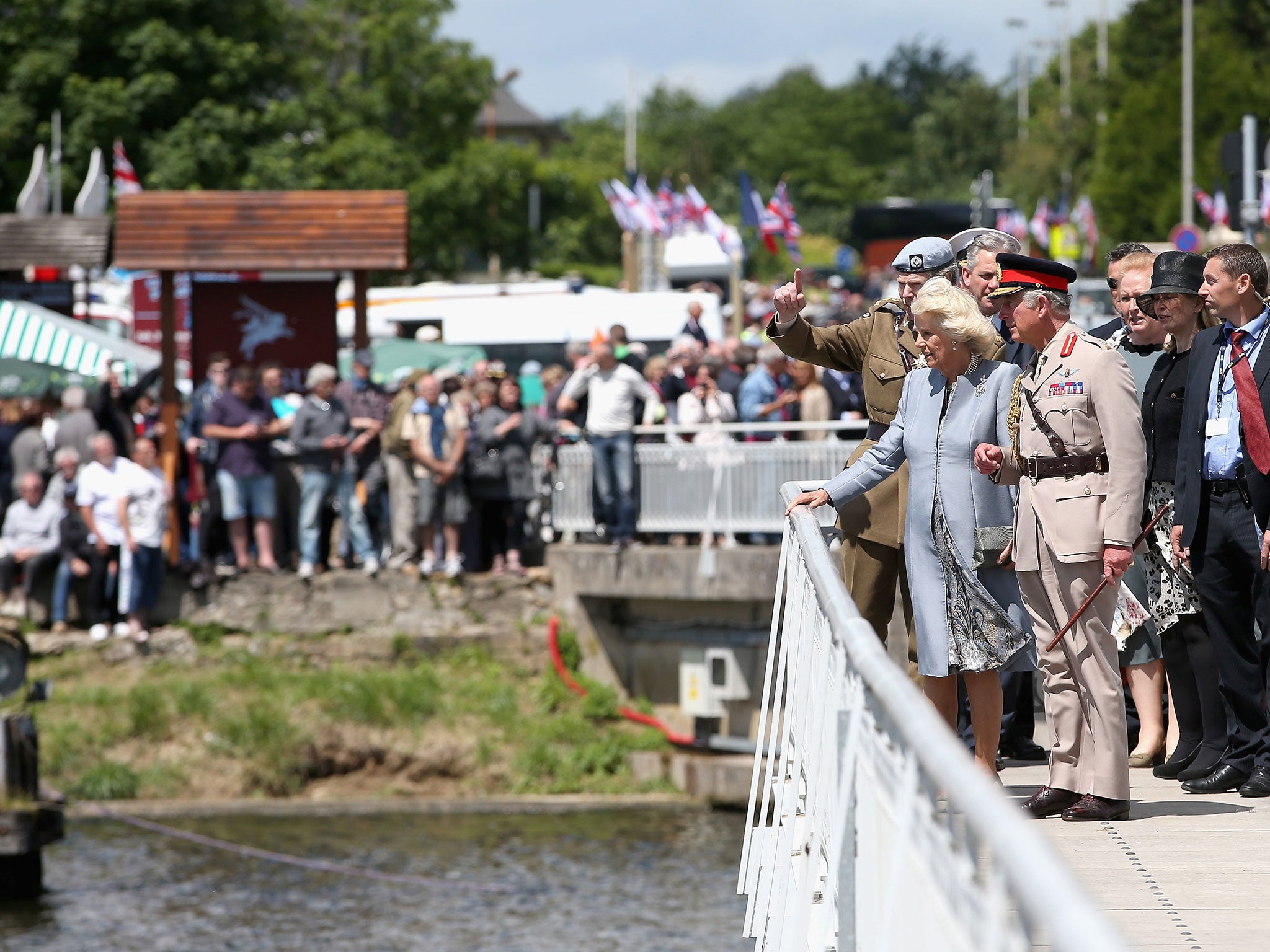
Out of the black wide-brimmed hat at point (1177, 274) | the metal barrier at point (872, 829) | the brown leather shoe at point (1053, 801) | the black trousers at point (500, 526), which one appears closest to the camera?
the metal barrier at point (872, 829)

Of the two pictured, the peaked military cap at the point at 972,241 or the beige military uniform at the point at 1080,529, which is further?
the peaked military cap at the point at 972,241

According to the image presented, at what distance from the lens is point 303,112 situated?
44.8m

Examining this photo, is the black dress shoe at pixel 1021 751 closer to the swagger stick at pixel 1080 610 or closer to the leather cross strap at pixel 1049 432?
the swagger stick at pixel 1080 610

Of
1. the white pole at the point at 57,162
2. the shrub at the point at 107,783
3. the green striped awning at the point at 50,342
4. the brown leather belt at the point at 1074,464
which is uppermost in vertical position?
the white pole at the point at 57,162

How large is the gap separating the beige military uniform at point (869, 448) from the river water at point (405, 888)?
964cm

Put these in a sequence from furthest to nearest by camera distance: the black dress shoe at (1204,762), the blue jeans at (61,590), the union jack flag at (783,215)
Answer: the union jack flag at (783,215) < the blue jeans at (61,590) < the black dress shoe at (1204,762)

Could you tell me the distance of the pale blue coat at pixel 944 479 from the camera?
5926 millimetres

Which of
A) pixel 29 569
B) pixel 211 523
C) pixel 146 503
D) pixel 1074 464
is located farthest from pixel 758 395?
pixel 1074 464

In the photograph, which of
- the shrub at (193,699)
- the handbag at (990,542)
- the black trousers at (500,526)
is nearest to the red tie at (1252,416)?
the handbag at (990,542)

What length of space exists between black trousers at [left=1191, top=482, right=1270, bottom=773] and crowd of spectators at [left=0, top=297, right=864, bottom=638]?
10.8 metres

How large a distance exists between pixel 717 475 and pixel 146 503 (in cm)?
563

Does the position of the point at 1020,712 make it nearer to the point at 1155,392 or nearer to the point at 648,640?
the point at 1155,392

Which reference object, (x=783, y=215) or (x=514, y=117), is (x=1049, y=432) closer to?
(x=783, y=215)

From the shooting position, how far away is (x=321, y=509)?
18.9 metres
